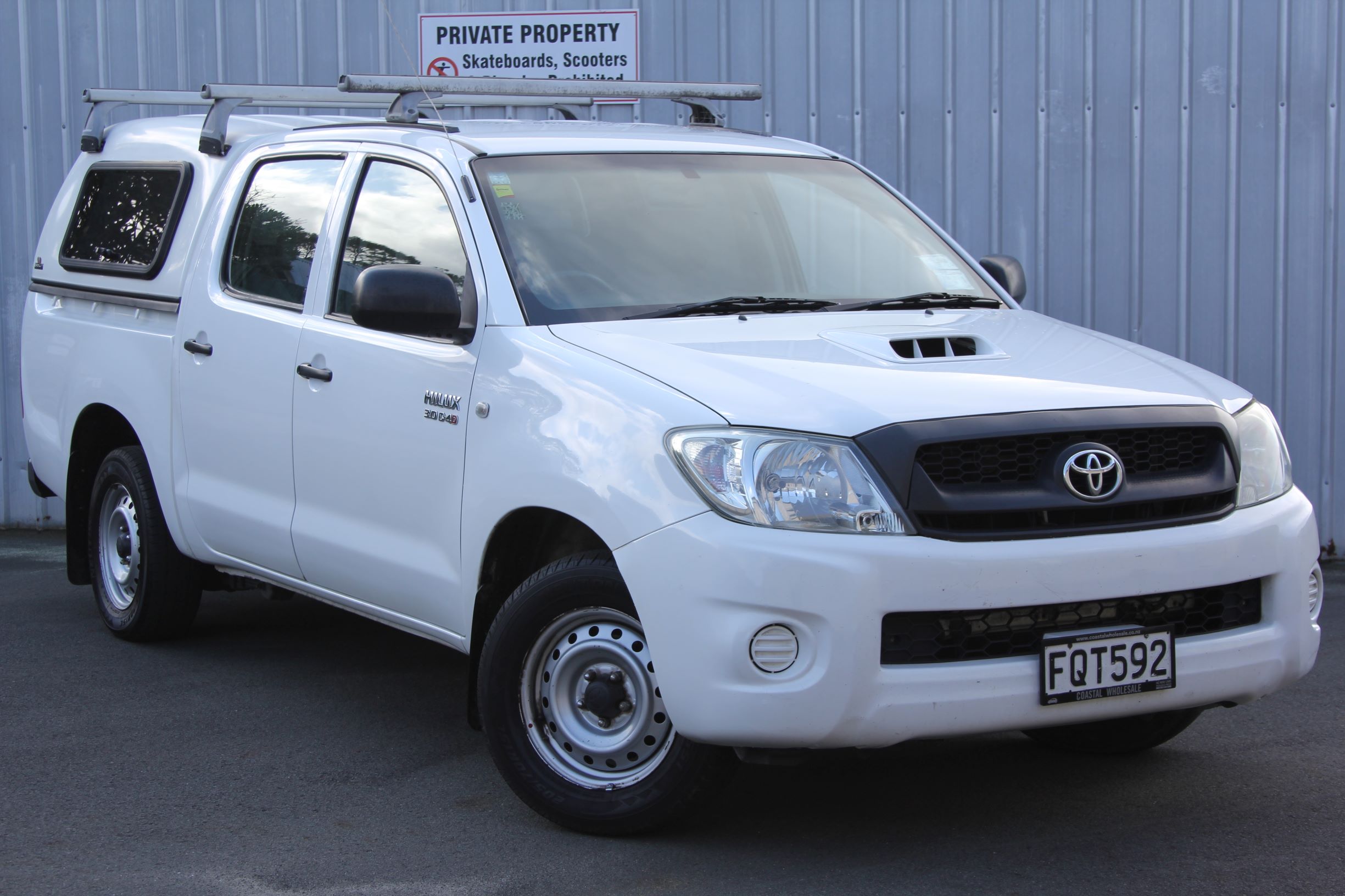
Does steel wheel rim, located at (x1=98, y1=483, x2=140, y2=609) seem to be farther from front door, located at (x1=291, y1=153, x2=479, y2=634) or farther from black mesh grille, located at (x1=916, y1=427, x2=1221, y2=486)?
black mesh grille, located at (x1=916, y1=427, x2=1221, y2=486)

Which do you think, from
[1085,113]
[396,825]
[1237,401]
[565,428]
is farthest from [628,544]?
[1085,113]

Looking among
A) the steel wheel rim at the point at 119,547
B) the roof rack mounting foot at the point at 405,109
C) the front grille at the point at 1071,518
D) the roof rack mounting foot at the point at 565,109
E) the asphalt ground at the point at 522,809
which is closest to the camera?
the front grille at the point at 1071,518

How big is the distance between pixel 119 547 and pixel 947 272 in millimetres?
3573

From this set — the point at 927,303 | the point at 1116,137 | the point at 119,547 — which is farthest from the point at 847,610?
the point at 1116,137

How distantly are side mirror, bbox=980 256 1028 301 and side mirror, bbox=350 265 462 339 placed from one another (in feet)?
6.53

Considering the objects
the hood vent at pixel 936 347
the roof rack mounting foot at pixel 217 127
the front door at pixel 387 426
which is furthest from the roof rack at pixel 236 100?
the hood vent at pixel 936 347

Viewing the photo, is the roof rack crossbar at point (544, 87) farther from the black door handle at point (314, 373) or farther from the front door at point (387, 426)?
the black door handle at point (314, 373)

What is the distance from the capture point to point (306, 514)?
508cm

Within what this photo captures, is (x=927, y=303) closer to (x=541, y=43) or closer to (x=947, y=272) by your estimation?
(x=947, y=272)

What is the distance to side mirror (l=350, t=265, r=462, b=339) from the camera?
169 inches

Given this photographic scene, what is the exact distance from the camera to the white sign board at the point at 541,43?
8.75 metres

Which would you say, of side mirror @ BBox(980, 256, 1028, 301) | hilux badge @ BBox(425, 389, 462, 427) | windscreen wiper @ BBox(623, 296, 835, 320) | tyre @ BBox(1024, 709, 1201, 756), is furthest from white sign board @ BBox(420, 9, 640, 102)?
tyre @ BBox(1024, 709, 1201, 756)

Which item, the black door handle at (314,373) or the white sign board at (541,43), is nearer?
the black door handle at (314,373)

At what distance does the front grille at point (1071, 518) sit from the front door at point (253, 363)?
7.94ft
